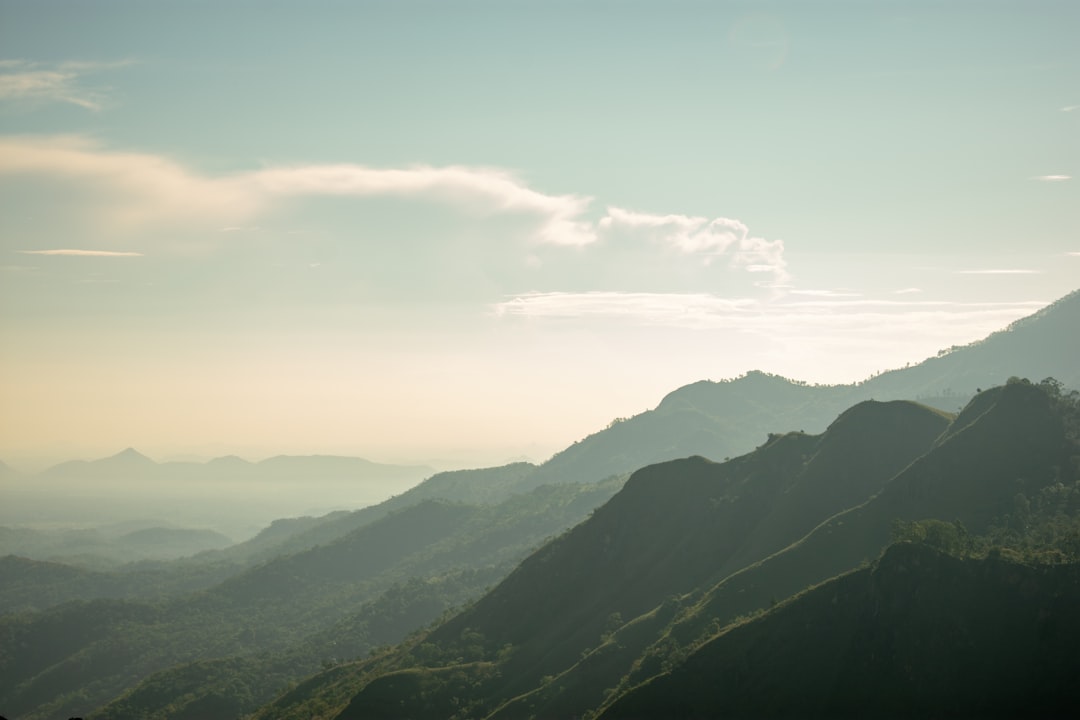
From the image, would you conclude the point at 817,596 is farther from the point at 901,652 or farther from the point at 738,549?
the point at 738,549

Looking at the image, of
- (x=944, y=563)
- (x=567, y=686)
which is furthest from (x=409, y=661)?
(x=944, y=563)

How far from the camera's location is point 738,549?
6801 inches

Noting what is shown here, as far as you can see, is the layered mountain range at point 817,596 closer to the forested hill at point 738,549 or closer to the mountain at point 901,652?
the mountain at point 901,652

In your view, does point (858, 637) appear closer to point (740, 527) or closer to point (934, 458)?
point (934, 458)

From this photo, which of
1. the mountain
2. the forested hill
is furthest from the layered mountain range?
the forested hill

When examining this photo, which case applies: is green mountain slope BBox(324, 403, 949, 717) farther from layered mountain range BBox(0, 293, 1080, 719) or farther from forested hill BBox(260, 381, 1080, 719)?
layered mountain range BBox(0, 293, 1080, 719)

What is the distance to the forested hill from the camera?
140000 millimetres

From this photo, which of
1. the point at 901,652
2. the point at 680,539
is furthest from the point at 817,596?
the point at 680,539

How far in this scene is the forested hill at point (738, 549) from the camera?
140 meters

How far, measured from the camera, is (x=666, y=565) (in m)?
181

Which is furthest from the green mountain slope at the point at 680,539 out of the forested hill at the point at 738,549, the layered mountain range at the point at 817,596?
the layered mountain range at the point at 817,596

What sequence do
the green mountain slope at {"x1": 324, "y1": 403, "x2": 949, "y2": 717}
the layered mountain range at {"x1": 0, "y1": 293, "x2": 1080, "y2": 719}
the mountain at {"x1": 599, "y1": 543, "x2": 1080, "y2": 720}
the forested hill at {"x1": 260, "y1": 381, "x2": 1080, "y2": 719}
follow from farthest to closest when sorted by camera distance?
the green mountain slope at {"x1": 324, "y1": 403, "x2": 949, "y2": 717} → the forested hill at {"x1": 260, "y1": 381, "x2": 1080, "y2": 719} → the layered mountain range at {"x1": 0, "y1": 293, "x2": 1080, "y2": 719} → the mountain at {"x1": 599, "y1": 543, "x2": 1080, "y2": 720}

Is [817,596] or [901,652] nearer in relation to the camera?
[901,652]

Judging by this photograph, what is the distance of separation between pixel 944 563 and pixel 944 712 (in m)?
21.8
